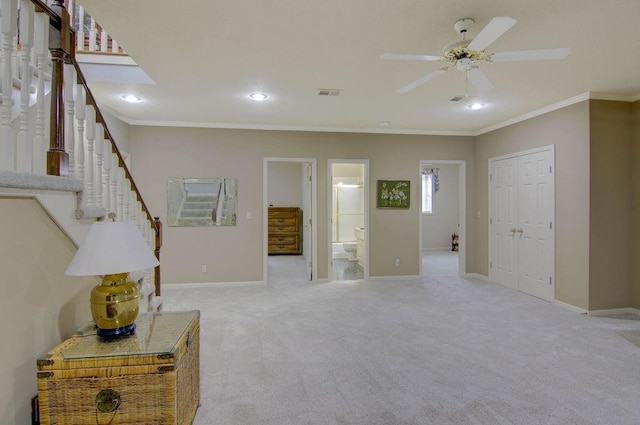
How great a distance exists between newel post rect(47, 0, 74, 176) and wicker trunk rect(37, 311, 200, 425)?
2.92ft

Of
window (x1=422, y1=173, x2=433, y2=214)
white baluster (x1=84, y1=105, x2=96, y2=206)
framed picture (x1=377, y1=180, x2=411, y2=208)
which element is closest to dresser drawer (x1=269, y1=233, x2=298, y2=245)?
framed picture (x1=377, y1=180, x2=411, y2=208)

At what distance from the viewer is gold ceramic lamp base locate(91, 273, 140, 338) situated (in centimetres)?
168

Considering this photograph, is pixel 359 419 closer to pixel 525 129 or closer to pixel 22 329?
pixel 22 329

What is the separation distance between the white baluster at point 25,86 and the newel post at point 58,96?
0.11 metres

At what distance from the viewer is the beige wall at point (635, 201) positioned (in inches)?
157

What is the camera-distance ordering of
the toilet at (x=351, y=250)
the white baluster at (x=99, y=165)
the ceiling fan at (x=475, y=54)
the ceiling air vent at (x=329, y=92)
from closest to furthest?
the ceiling fan at (x=475, y=54), the white baluster at (x=99, y=165), the ceiling air vent at (x=329, y=92), the toilet at (x=351, y=250)

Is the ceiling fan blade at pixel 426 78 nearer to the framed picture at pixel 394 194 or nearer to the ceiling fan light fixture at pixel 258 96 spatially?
the ceiling fan light fixture at pixel 258 96

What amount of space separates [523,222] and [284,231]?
5.26m

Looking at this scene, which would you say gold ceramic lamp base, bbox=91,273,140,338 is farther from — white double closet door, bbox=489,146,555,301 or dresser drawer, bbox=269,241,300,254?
dresser drawer, bbox=269,241,300,254

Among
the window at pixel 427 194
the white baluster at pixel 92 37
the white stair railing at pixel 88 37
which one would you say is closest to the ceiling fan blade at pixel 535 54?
the white stair railing at pixel 88 37

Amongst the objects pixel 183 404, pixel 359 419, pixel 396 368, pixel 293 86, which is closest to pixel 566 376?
pixel 396 368

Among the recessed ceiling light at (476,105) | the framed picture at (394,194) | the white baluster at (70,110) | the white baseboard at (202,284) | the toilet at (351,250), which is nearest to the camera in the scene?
the white baluster at (70,110)

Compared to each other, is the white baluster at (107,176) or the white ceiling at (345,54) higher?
the white ceiling at (345,54)

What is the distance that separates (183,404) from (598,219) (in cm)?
457
